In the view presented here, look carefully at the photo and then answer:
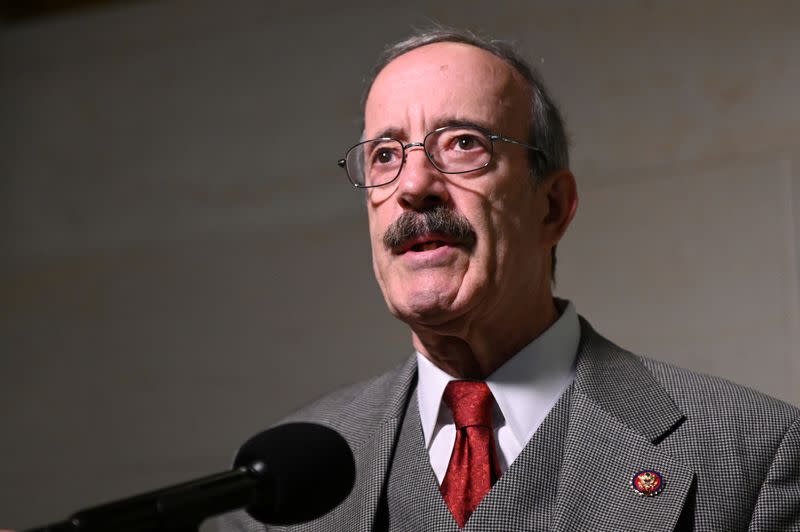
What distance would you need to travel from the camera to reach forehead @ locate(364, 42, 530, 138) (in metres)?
1.83

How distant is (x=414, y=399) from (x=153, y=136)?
2054mm

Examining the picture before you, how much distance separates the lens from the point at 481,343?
1842 mm

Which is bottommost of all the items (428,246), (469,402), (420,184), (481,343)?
(469,402)

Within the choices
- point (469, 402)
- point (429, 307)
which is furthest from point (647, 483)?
point (429, 307)

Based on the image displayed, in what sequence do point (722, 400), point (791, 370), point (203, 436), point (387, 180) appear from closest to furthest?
1. point (722, 400)
2. point (387, 180)
3. point (791, 370)
4. point (203, 436)

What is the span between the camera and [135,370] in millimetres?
3559

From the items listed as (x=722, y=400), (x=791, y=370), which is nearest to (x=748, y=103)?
(x=791, y=370)

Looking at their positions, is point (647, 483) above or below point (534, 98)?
below

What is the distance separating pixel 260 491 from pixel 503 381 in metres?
0.77

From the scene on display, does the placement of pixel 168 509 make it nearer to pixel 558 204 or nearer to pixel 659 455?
pixel 659 455

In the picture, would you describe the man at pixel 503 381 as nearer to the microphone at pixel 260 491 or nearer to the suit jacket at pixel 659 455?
the suit jacket at pixel 659 455

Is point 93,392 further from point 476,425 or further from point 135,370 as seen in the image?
point 476,425

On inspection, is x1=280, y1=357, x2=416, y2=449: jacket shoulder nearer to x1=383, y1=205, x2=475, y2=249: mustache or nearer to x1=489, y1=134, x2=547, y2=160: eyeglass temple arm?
x1=383, y1=205, x2=475, y2=249: mustache

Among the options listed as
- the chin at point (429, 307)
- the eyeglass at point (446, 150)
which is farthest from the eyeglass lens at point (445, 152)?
the chin at point (429, 307)
